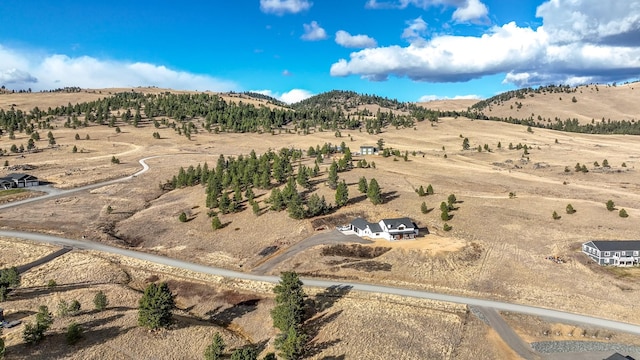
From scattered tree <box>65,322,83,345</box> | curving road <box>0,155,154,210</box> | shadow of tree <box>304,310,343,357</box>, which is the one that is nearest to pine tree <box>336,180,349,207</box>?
shadow of tree <box>304,310,343,357</box>

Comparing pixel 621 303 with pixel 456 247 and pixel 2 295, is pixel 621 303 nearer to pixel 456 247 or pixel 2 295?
pixel 456 247

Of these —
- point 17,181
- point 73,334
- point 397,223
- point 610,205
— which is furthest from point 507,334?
point 17,181

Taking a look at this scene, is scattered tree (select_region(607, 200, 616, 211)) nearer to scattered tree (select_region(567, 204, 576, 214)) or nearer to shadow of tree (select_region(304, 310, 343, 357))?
scattered tree (select_region(567, 204, 576, 214))

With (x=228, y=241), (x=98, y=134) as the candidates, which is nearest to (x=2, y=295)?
(x=228, y=241)

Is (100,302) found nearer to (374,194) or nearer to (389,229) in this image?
(389,229)

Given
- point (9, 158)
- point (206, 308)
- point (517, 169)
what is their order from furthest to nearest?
point (9, 158)
point (517, 169)
point (206, 308)
